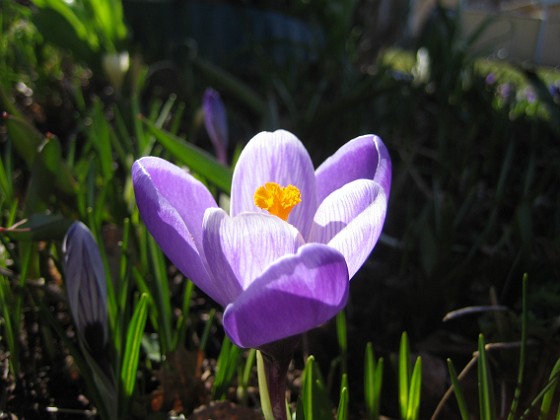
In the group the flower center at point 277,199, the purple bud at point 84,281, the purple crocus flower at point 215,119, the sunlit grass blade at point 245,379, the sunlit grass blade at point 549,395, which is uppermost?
the purple crocus flower at point 215,119

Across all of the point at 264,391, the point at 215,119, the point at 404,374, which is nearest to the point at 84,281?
the point at 264,391

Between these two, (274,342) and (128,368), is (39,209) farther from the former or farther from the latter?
(274,342)

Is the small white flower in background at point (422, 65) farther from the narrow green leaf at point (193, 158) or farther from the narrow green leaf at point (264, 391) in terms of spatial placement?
the narrow green leaf at point (264, 391)

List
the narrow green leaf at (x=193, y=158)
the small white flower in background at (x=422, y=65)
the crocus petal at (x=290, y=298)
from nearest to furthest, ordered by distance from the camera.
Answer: the crocus petal at (x=290, y=298) → the narrow green leaf at (x=193, y=158) → the small white flower in background at (x=422, y=65)

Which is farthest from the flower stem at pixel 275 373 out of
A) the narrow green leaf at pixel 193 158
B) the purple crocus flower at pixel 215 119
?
the purple crocus flower at pixel 215 119

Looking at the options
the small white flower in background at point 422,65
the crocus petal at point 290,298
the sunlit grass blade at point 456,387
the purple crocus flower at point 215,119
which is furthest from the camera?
the small white flower in background at point 422,65

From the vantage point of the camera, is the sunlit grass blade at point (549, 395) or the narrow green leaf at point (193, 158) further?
the narrow green leaf at point (193, 158)

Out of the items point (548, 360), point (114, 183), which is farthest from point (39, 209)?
point (548, 360)
